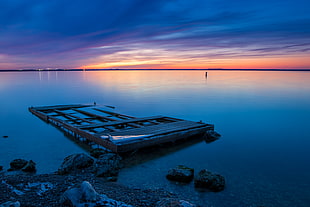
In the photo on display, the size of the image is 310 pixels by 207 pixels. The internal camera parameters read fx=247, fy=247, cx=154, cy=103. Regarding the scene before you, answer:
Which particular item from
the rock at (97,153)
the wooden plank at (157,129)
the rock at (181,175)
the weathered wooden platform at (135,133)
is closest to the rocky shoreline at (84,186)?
the rock at (181,175)

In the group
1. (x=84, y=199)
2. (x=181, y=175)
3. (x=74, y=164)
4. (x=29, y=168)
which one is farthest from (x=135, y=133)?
(x=84, y=199)

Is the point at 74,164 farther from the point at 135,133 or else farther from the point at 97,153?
the point at 135,133

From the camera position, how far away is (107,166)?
7.95m

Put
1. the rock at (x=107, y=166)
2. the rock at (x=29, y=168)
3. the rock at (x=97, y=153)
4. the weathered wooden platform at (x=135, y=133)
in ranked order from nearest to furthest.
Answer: the rock at (x=107, y=166)
the rock at (x=29, y=168)
the weathered wooden platform at (x=135, y=133)
the rock at (x=97, y=153)

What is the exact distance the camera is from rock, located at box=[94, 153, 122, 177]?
775cm

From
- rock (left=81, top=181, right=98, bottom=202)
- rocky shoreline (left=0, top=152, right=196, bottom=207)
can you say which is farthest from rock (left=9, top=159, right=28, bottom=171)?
rock (left=81, top=181, right=98, bottom=202)

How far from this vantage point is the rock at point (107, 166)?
25.4ft

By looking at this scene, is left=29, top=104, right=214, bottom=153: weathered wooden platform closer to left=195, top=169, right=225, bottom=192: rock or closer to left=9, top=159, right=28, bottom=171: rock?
left=9, top=159, right=28, bottom=171: rock

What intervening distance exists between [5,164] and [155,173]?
546 cm

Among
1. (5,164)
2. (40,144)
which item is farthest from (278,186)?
(40,144)

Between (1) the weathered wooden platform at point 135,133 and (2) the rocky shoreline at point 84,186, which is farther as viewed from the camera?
(1) the weathered wooden platform at point 135,133

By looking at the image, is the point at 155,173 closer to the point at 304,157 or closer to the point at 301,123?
the point at 304,157

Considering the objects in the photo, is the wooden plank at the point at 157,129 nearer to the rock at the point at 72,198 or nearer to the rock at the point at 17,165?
the rock at the point at 17,165

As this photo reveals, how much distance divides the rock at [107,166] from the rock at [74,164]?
1.48 ft
